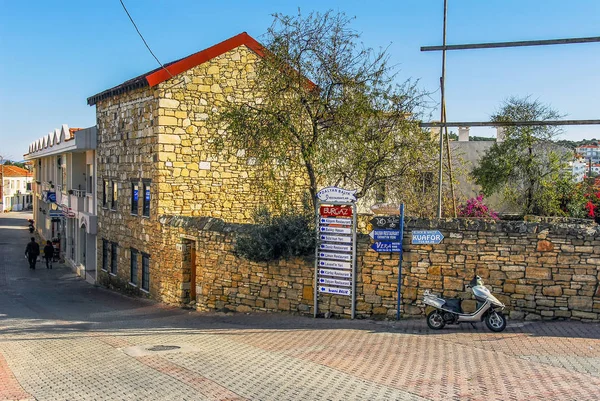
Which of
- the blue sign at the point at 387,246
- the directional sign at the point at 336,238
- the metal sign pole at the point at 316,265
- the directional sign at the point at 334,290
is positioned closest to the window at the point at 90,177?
the metal sign pole at the point at 316,265

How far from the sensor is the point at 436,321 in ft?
38.4

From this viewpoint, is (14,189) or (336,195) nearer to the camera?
(336,195)

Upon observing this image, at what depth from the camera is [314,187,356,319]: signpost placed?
43.0 feet

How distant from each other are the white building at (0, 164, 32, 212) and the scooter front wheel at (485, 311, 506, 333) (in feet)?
266

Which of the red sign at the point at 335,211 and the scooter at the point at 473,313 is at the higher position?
the red sign at the point at 335,211

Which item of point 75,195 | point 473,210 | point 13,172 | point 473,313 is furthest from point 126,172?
point 13,172

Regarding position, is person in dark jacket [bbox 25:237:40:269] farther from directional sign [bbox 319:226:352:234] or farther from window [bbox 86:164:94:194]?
directional sign [bbox 319:226:352:234]

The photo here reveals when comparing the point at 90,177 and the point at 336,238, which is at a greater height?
the point at 90,177

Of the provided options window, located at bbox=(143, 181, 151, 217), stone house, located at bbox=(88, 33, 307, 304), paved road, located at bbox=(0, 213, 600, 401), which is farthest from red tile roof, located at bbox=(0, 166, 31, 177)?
paved road, located at bbox=(0, 213, 600, 401)

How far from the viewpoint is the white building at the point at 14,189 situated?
280ft

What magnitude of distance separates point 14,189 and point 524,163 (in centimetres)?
8185

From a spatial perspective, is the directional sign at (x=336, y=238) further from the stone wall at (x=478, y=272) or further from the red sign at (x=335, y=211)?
the red sign at (x=335, y=211)

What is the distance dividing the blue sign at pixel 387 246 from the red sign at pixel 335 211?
37.5 inches

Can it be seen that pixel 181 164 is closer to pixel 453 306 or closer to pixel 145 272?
pixel 145 272
